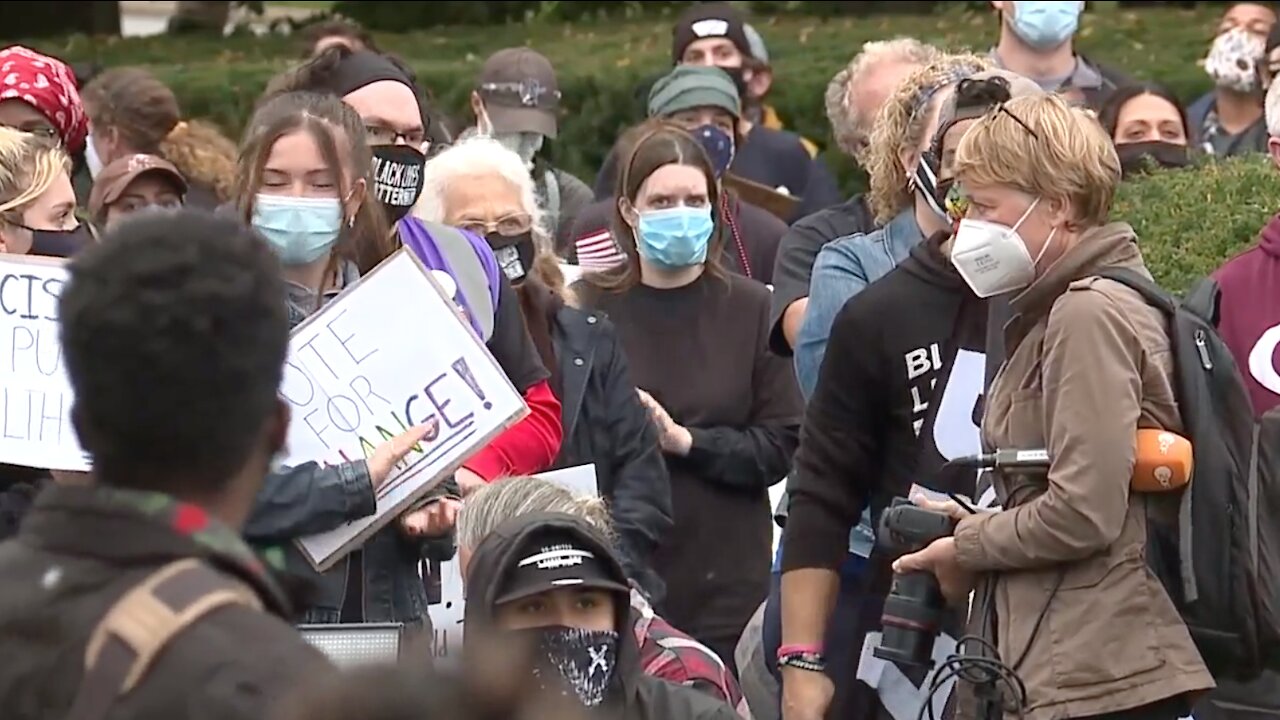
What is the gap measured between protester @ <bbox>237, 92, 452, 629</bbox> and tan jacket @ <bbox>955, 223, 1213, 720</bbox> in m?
1.13

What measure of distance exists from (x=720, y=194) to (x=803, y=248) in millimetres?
789

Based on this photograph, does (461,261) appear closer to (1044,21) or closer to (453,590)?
(453,590)

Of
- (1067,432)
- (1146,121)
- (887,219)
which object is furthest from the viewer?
(1146,121)

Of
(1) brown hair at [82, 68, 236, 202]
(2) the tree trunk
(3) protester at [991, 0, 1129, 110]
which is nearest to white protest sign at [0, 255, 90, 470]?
(1) brown hair at [82, 68, 236, 202]

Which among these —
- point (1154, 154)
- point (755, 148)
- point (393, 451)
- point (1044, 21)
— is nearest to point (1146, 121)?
point (1154, 154)

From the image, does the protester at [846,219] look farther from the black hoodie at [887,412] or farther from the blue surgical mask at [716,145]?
the blue surgical mask at [716,145]

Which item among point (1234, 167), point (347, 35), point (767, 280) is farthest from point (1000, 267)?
point (347, 35)

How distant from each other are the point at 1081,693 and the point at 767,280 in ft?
13.4

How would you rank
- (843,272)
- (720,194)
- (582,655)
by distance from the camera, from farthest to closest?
(720,194) < (843,272) < (582,655)

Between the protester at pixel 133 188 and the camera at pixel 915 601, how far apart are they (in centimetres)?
320

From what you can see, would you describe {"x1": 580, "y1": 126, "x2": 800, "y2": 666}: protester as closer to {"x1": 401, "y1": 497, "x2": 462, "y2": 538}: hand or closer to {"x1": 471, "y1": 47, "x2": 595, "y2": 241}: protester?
{"x1": 471, "y1": 47, "x2": 595, "y2": 241}: protester

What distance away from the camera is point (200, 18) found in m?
22.5

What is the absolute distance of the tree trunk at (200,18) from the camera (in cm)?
2205

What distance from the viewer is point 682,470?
6.95m
